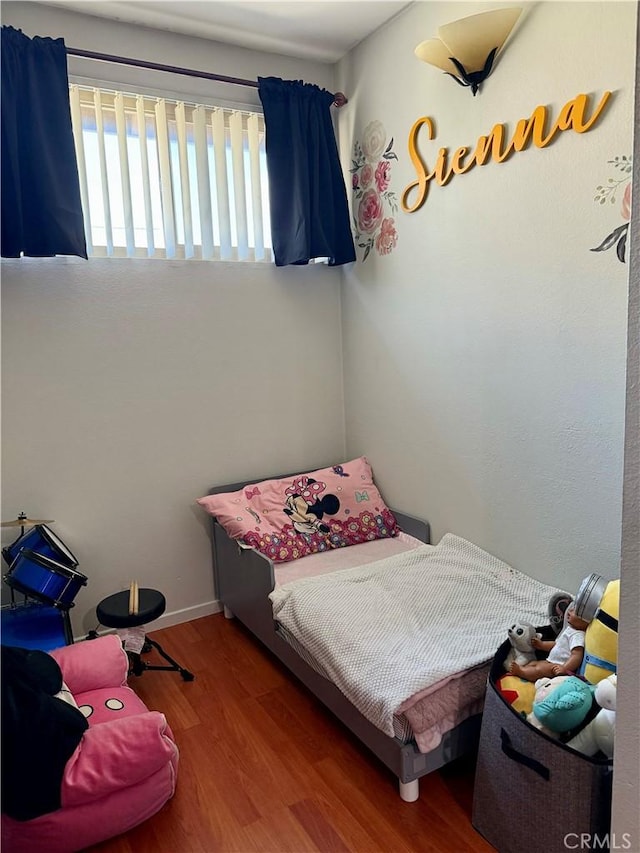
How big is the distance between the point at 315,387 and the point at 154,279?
96 centimetres

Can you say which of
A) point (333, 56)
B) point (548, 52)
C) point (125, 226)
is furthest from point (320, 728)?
point (333, 56)

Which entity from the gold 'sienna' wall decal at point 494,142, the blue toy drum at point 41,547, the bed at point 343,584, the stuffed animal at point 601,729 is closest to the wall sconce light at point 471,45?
the gold 'sienna' wall decal at point 494,142

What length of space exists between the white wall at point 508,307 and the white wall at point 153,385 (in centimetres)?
40

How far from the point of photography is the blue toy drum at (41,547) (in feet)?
7.64

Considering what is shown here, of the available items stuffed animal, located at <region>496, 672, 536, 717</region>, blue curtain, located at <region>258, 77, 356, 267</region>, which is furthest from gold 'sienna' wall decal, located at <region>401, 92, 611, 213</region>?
stuffed animal, located at <region>496, 672, 536, 717</region>

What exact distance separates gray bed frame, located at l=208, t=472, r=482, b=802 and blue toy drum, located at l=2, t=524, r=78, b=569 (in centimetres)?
70

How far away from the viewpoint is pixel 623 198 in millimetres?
1793

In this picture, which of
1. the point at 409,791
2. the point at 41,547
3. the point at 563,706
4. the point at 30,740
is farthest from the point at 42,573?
the point at 563,706

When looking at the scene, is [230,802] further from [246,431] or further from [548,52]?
[548,52]

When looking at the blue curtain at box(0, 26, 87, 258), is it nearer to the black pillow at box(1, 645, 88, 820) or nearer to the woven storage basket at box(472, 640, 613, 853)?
the black pillow at box(1, 645, 88, 820)

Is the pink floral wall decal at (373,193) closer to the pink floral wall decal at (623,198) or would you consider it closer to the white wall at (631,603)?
the pink floral wall decal at (623,198)

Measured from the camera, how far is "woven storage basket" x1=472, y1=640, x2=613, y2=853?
140 cm

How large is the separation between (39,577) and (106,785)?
0.89 m

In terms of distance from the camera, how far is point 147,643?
2.64 metres
